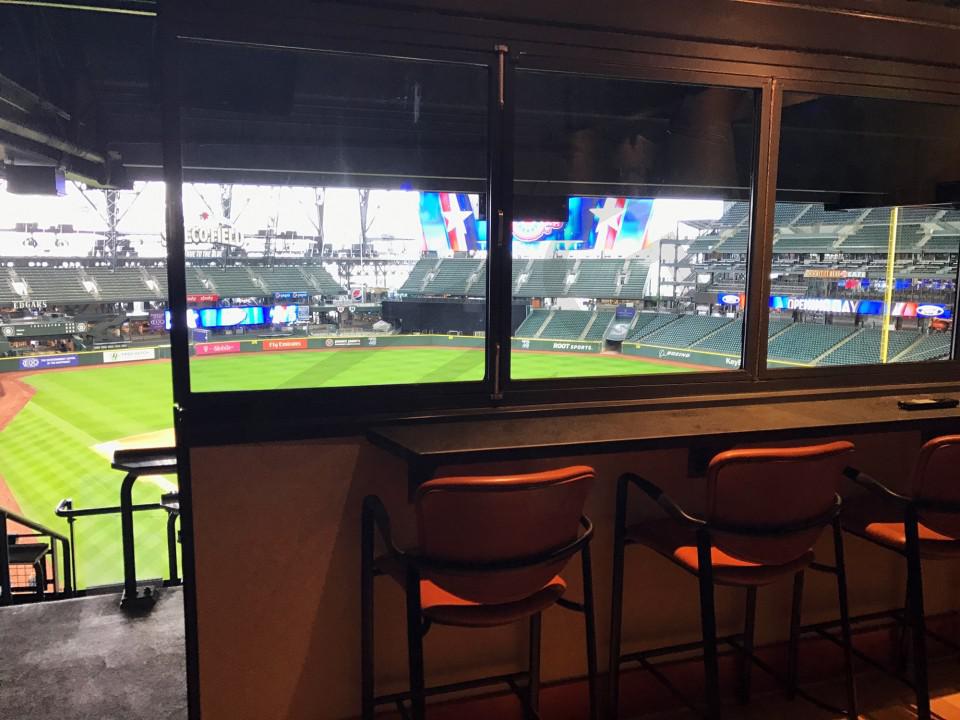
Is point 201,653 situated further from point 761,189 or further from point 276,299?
point 276,299

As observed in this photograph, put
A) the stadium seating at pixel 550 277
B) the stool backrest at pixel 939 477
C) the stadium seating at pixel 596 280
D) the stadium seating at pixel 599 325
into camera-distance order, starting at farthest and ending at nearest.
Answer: the stadium seating at pixel 596 280 < the stadium seating at pixel 550 277 < the stadium seating at pixel 599 325 < the stool backrest at pixel 939 477

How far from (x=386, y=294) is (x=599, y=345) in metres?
7.48

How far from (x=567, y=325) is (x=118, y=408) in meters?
14.2

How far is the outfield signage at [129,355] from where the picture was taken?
1864 cm

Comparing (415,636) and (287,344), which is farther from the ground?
(415,636)

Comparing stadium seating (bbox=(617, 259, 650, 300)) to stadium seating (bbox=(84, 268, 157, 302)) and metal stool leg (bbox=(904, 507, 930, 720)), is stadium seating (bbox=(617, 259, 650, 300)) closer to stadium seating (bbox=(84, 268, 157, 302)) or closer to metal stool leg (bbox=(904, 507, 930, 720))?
stadium seating (bbox=(84, 268, 157, 302))

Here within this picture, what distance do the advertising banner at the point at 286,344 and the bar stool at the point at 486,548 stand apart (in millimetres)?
21182

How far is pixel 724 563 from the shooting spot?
1530 mm

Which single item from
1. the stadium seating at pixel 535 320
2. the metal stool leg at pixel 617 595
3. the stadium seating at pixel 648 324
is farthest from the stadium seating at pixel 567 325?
the metal stool leg at pixel 617 595

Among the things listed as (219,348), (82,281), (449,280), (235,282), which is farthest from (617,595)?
(82,281)

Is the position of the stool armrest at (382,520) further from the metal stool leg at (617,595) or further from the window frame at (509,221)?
the metal stool leg at (617,595)

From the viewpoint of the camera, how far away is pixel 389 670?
69.8 inches

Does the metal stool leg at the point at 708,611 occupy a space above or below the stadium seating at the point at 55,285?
below

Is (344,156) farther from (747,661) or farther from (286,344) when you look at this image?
(286,344)
